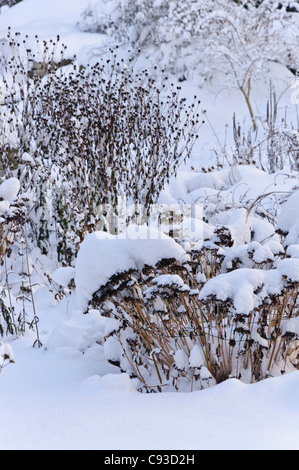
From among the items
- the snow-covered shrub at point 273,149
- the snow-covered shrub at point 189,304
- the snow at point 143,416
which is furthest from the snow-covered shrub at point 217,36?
the snow at point 143,416

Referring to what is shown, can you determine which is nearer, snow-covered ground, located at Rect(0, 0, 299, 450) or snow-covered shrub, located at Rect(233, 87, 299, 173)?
snow-covered ground, located at Rect(0, 0, 299, 450)

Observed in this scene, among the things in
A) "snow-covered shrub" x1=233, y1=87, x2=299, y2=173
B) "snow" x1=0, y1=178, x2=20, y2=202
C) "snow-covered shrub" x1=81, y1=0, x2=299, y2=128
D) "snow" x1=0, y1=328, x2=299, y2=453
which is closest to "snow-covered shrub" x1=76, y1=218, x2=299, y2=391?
"snow" x1=0, y1=328, x2=299, y2=453

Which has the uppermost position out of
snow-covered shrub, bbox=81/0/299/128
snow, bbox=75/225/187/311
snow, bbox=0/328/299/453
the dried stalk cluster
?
snow-covered shrub, bbox=81/0/299/128

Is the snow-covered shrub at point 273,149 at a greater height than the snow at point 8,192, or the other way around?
the snow-covered shrub at point 273,149


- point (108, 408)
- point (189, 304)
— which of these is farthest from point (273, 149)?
point (108, 408)

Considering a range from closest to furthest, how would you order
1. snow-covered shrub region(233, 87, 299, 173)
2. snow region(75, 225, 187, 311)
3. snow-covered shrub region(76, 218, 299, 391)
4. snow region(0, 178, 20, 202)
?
snow-covered shrub region(76, 218, 299, 391) → snow region(75, 225, 187, 311) → snow region(0, 178, 20, 202) → snow-covered shrub region(233, 87, 299, 173)

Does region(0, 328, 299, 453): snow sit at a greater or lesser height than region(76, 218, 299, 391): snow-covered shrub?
lesser

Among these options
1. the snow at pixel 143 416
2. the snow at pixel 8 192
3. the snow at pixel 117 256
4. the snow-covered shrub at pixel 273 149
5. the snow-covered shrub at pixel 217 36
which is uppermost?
the snow-covered shrub at pixel 217 36

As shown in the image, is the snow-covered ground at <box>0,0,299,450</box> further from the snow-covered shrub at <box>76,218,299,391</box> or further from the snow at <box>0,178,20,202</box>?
the snow at <box>0,178,20,202</box>

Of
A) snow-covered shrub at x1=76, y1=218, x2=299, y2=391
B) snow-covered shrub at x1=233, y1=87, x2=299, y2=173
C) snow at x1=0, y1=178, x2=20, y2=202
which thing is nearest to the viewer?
snow-covered shrub at x1=76, y1=218, x2=299, y2=391

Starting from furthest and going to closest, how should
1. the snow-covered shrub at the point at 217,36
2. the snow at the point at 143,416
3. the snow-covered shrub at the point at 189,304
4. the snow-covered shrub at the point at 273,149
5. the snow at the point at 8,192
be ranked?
the snow-covered shrub at the point at 217,36 → the snow-covered shrub at the point at 273,149 → the snow at the point at 8,192 → the snow-covered shrub at the point at 189,304 → the snow at the point at 143,416

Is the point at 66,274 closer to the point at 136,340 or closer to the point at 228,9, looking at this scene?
the point at 136,340

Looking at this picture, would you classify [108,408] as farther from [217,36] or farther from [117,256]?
[217,36]

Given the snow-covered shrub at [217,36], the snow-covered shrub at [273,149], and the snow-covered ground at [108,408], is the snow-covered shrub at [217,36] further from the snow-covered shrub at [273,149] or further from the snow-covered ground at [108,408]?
the snow-covered ground at [108,408]
